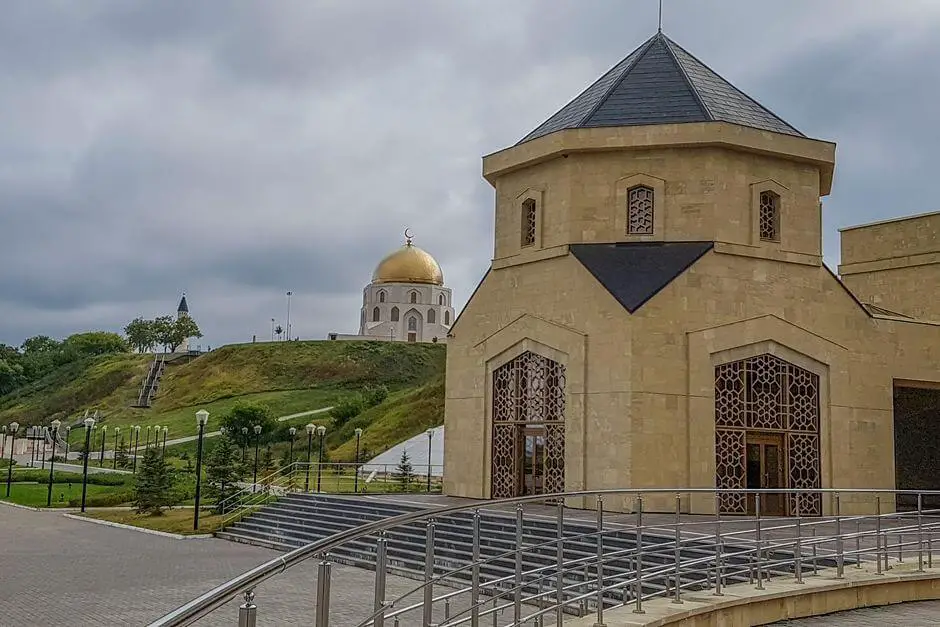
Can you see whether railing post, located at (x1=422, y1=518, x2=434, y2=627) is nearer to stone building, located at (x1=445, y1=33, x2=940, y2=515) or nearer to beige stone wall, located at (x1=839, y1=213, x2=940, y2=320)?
stone building, located at (x1=445, y1=33, x2=940, y2=515)

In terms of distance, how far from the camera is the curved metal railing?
5.59 metres

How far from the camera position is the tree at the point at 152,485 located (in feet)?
80.8

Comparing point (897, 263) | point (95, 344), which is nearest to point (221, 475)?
point (897, 263)

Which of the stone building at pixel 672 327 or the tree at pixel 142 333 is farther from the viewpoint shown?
the tree at pixel 142 333

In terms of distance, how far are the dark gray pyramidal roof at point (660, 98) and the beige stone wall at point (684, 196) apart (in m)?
0.91

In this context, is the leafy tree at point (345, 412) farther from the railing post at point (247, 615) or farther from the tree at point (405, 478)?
the railing post at point (247, 615)

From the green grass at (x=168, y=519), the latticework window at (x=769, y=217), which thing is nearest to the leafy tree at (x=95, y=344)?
the green grass at (x=168, y=519)

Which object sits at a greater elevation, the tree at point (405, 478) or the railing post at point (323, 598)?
the railing post at point (323, 598)

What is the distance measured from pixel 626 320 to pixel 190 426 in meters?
55.5

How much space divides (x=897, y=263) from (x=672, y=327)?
38.8 feet

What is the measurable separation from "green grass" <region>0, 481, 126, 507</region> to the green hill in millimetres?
26826

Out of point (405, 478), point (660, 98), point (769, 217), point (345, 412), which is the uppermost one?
point (660, 98)

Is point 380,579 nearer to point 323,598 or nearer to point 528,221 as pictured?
point 323,598

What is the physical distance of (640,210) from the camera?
69.5 ft
